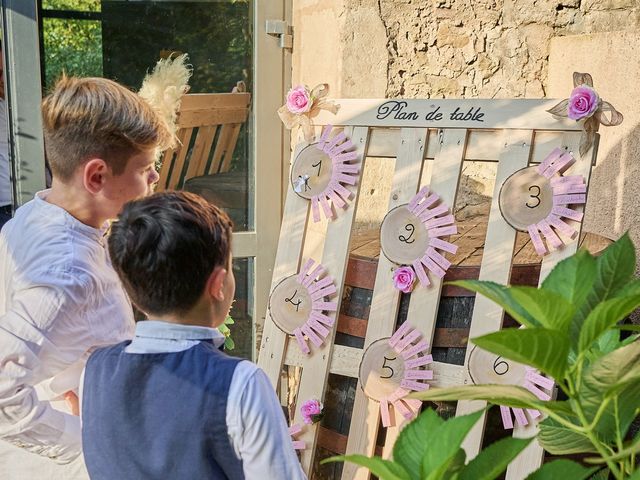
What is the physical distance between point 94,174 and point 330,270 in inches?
33.9

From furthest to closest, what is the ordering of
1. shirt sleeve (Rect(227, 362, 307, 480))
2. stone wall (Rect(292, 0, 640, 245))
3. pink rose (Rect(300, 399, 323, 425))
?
1. stone wall (Rect(292, 0, 640, 245))
2. pink rose (Rect(300, 399, 323, 425))
3. shirt sleeve (Rect(227, 362, 307, 480))

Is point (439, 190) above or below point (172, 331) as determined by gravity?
above

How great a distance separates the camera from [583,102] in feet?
6.51

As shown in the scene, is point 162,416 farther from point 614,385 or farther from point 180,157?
point 180,157

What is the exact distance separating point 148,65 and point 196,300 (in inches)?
81.2

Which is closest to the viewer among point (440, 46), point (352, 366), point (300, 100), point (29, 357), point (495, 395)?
point (495, 395)

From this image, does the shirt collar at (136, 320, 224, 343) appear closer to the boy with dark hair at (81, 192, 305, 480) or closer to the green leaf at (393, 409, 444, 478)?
the boy with dark hair at (81, 192, 305, 480)

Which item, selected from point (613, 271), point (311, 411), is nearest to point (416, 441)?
point (613, 271)

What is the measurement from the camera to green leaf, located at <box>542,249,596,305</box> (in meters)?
0.76

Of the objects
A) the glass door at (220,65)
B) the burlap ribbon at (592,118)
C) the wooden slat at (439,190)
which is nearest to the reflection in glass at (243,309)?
the glass door at (220,65)

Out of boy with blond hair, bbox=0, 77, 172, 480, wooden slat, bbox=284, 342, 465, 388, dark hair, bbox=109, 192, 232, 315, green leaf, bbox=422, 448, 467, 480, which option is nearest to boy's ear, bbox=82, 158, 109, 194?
boy with blond hair, bbox=0, 77, 172, 480

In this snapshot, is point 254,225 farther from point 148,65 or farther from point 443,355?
point 443,355

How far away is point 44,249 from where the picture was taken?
1.67 metres

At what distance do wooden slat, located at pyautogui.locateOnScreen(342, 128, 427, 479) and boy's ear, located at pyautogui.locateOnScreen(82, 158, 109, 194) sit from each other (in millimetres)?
860
